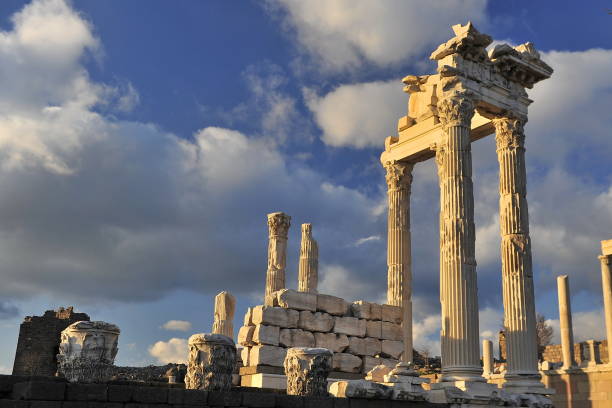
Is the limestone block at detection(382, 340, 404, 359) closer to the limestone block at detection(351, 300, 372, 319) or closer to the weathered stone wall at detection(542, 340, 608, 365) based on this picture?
the limestone block at detection(351, 300, 372, 319)

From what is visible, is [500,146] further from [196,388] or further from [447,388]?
[196,388]

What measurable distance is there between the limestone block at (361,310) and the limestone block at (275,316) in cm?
220

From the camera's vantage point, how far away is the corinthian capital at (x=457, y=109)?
18250 millimetres

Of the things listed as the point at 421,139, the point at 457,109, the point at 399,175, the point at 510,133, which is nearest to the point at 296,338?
the point at 457,109

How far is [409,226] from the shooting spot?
23.4m

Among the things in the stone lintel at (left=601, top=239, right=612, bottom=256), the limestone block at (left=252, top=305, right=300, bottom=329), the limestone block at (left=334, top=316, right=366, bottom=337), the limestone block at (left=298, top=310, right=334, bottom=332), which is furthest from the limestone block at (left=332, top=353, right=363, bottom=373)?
the stone lintel at (left=601, top=239, right=612, bottom=256)

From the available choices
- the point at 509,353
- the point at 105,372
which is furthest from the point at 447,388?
the point at 105,372

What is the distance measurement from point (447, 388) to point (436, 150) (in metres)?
8.72

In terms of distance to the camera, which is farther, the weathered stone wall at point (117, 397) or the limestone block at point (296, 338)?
the limestone block at point (296, 338)

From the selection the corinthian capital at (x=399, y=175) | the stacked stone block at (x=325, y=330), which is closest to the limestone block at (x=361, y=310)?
the stacked stone block at (x=325, y=330)

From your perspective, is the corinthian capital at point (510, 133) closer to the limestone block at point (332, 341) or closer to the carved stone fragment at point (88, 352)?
the limestone block at point (332, 341)

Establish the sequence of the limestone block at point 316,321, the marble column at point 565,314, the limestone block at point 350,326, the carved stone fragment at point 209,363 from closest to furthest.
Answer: the carved stone fragment at point 209,363, the limestone block at point 316,321, the limestone block at point 350,326, the marble column at point 565,314

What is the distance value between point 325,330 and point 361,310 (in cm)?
143

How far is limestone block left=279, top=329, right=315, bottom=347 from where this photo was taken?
1784cm
